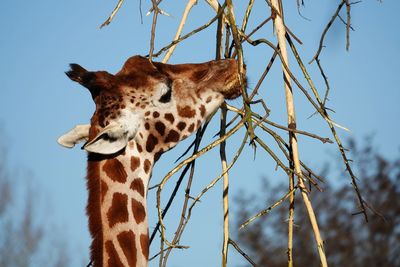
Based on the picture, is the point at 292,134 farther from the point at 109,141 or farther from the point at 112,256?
the point at 112,256

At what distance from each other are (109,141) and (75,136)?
241 millimetres

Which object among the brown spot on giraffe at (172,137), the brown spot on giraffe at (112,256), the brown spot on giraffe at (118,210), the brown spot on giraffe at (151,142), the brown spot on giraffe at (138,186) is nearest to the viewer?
the brown spot on giraffe at (112,256)

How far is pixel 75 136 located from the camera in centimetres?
381

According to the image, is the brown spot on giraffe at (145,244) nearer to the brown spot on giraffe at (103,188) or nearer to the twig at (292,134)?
the brown spot on giraffe at (103,188)

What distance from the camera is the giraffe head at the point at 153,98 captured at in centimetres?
382

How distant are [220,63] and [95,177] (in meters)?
0.90

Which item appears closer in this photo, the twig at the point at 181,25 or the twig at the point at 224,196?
the twig at the point at 224,196

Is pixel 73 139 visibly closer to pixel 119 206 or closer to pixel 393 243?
pixel 119 206

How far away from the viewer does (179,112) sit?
13.3ft

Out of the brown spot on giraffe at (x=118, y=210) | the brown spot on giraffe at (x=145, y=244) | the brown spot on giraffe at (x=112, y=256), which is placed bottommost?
the brown spot on giraffe at (x=112, y=256)

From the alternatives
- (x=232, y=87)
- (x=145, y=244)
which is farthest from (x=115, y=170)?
(x=232, y=87)

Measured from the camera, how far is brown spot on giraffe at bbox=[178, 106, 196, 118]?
4059mm

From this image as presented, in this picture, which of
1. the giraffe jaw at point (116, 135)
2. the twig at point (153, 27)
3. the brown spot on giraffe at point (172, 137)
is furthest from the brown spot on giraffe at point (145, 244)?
the twig at point (153, 27)

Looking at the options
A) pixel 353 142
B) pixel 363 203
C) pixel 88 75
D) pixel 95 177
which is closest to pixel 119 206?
pixel 95 177
